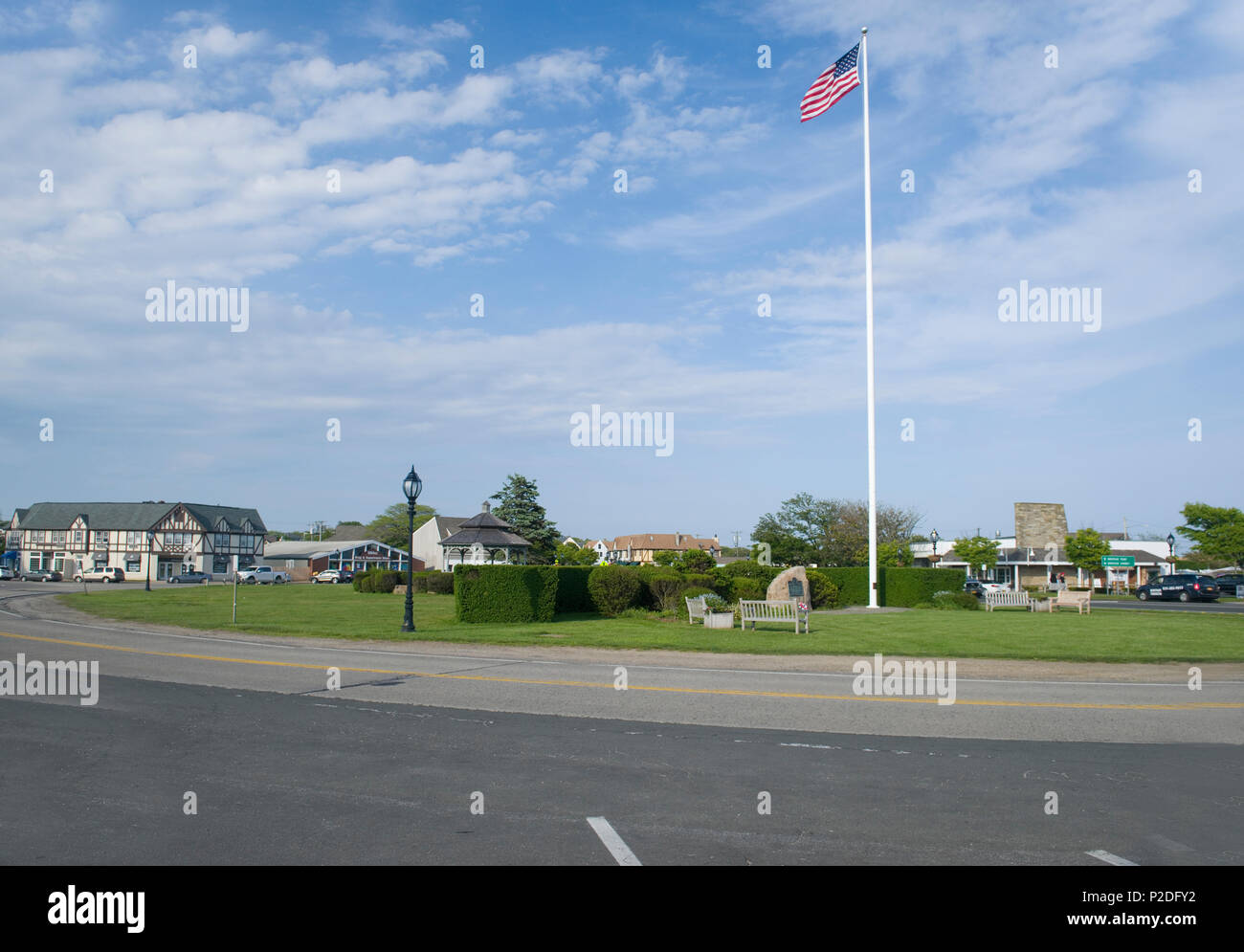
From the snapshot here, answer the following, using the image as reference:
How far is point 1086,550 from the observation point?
2950 inches

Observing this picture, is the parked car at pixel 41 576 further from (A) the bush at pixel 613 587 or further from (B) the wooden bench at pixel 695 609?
(B) the wooden bench at pixel 695 609

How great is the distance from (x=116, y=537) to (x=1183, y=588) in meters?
99.0

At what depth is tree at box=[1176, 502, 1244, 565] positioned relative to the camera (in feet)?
260

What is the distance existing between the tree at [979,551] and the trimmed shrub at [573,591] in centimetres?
5435

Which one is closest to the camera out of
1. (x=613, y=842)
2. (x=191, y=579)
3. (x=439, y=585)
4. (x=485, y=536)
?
(x=613, y=842)

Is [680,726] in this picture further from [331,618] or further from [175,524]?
[175,524]

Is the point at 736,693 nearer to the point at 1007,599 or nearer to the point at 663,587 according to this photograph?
the point at 663,587

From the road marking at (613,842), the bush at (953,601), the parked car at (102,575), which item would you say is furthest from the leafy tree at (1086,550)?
the parked car at (102,575)

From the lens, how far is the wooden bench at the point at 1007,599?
36.1 m

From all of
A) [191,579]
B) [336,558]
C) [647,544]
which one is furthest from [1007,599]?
[647,544]

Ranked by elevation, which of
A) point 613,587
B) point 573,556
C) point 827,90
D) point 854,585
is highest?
point 827,90

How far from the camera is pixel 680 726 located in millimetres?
10531
